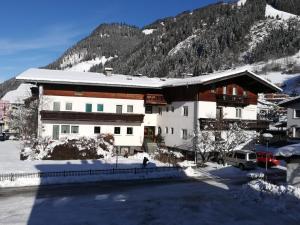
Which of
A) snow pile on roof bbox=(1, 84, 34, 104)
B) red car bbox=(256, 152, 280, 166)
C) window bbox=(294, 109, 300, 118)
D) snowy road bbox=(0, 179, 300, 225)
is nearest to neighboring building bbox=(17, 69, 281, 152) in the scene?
red car bbox=(256, 152, 280, 166)

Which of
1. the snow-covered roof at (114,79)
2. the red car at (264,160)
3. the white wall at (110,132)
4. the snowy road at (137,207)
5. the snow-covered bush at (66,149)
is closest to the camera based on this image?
the snowy road at (137,207)

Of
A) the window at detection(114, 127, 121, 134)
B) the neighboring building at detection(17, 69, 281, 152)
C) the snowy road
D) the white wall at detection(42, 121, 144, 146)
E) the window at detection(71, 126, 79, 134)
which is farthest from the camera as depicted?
the window at detection(114, 127, 121, 134)

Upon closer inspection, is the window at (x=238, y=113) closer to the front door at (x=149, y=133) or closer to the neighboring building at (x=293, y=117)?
the front door at (x=149, y=133)

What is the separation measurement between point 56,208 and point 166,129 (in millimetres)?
26457

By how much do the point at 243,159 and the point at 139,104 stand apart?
14.8 meters

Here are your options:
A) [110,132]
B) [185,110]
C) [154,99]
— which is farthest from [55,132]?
[185,110]

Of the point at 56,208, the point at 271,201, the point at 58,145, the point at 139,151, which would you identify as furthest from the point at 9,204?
the point at 139,151

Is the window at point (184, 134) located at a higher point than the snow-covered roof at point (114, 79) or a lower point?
lower

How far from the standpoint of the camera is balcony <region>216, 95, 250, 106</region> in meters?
41.9

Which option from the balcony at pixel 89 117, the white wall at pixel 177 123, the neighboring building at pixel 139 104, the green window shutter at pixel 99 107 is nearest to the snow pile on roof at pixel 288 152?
the neighboring building at pixel 139 104

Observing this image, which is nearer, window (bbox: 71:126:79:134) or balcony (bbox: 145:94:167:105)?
window (bbox: 71:126:79:134)

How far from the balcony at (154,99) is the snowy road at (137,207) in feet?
62.5

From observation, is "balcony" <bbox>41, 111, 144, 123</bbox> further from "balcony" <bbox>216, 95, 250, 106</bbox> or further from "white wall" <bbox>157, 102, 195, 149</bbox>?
"balcony" <bbox>216, 95, 250, 106</bbox>

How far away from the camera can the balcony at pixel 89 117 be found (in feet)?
137
